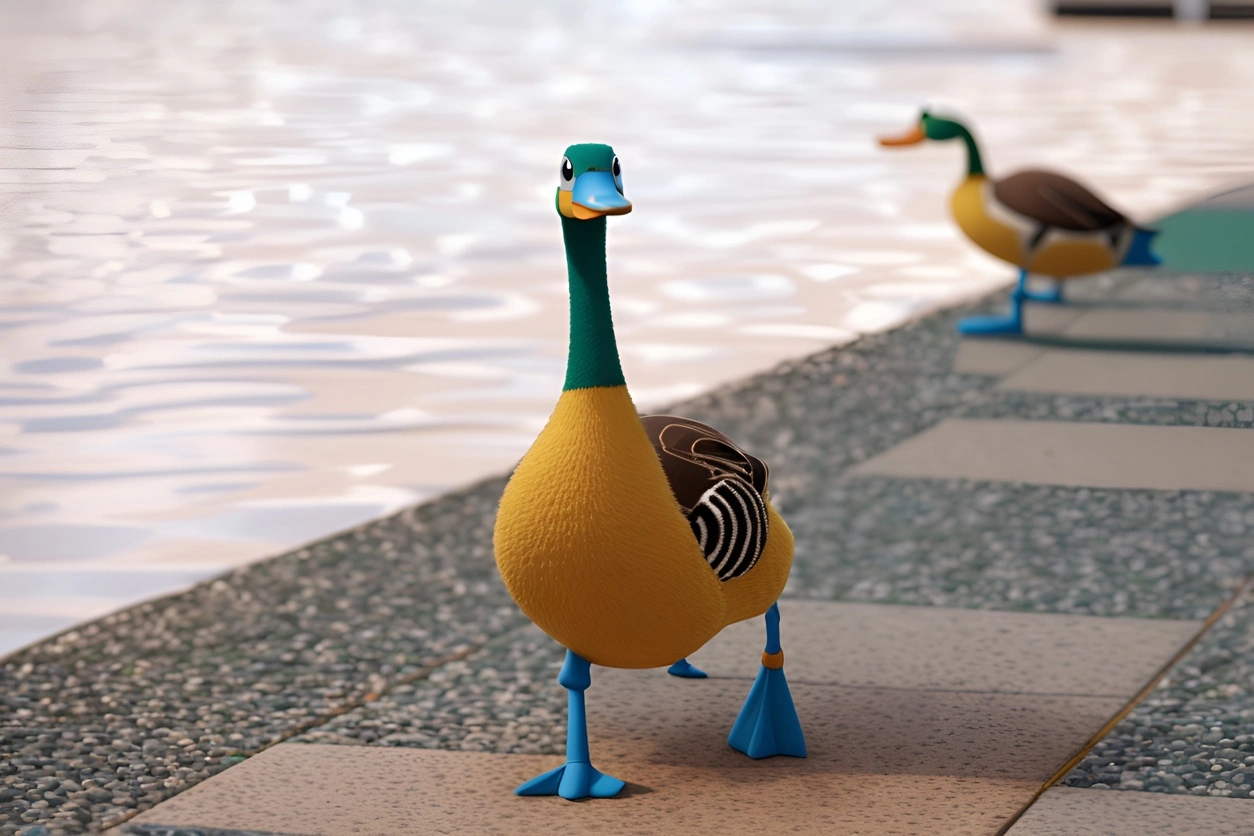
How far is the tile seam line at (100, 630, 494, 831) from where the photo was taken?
2500 millimetres

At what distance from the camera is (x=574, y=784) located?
245 cm

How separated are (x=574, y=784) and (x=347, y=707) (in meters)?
0.73

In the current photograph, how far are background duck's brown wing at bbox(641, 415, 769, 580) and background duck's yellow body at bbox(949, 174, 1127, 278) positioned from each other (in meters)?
3.38

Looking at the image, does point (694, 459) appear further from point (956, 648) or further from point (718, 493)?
point (956, 648)

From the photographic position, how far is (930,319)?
6031 mm

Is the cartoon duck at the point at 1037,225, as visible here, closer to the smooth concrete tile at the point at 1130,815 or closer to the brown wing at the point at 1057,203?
the brown wing at the point at 1057,203

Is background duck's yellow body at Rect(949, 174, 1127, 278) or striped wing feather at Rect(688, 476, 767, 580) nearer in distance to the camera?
striped wing feather at Rect(688, 476, 767, 580)

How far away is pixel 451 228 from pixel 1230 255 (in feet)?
6.31

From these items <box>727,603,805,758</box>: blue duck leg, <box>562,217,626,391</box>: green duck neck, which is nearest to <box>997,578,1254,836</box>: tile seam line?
<box>727,603,805,758</box>: blue duck leg

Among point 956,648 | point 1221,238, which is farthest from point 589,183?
point 1221,238

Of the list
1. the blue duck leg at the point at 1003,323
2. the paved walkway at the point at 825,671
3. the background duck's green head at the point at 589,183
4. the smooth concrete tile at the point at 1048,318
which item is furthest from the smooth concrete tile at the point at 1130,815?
the smooth concrete tile at the point at 1048,318

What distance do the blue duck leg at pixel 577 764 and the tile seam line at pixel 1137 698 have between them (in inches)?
24.8

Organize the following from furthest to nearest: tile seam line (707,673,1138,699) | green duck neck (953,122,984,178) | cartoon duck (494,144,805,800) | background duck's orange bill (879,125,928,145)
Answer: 1. background duck's orange bill (879,125,928,145)
2. green duck neck (953,122,984,178)
3. tile seam line (707,673,1138,699)
4. cartoon duck (494,144,805,800)

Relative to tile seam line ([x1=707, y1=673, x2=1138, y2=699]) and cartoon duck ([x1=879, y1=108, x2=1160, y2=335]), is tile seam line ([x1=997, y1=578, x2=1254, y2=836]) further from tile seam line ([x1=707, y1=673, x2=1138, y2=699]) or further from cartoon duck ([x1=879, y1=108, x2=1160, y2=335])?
cartoon duck ([x1=879, y1=108, x2=1160, y2=335])
